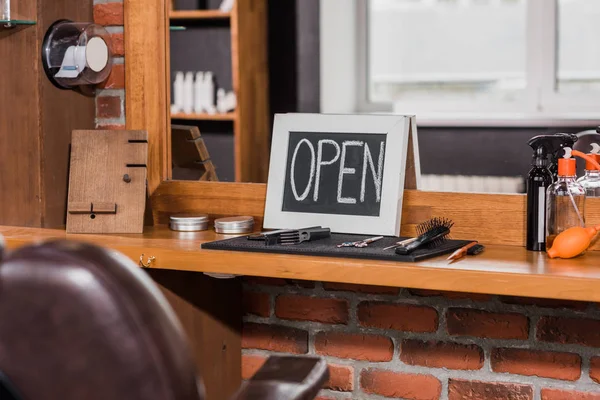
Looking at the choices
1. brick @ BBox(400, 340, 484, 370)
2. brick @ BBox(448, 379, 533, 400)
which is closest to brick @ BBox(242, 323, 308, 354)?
brick @ BBox(400, 340, 484, 370)

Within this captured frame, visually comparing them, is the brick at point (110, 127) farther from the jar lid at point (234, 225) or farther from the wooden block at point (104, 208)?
the jar lid at point (234, 225)

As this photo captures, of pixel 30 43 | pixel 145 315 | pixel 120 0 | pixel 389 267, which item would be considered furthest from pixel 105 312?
pixel 120 0

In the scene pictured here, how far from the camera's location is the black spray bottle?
2.02m

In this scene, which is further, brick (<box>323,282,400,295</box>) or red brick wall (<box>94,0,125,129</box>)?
red brick wall (<box>94,0,125,129</box>)

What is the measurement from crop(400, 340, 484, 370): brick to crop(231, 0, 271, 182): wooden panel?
0.62 m

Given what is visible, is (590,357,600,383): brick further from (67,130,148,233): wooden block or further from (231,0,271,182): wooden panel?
(67,130,148,233): wooden block

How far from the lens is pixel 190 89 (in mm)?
2520

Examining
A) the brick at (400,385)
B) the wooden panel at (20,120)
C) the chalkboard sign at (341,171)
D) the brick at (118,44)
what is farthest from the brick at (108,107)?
the brick at (400,385)

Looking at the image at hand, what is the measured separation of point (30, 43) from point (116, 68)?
0.92ft

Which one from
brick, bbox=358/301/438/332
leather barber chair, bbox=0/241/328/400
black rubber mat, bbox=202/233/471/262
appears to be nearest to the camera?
leather barber chair, bbox=0/241/328/400

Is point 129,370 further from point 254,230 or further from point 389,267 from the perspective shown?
point 254,230

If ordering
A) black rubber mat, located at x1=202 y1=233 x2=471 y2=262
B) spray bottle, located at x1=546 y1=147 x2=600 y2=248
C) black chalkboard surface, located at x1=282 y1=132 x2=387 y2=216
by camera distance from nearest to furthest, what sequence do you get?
black rubber mat, located at x1=202 y1=233 x2=471 y2=262 → spray bottle, located at x1=546 y1=147 x2=600 y2=248 → black chalkboard surface, located at x1=282 y1=132 x2=387 y2=216

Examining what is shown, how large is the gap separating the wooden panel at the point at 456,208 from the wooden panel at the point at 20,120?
1.43ft

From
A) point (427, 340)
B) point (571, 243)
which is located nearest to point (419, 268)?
point (571, 243)
